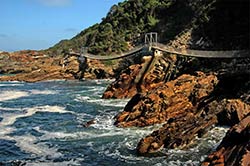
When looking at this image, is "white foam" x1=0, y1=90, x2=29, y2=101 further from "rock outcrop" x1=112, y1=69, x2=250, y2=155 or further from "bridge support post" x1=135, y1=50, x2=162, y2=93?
"rock outcrop" x1=112, y1=69, x2=250, y2=155

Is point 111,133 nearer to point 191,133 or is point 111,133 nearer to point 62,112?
point 191,133

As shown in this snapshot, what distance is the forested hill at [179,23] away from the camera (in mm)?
51719

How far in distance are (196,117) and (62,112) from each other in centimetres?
1500

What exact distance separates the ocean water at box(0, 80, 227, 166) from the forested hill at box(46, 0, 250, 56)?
1902 centimetres

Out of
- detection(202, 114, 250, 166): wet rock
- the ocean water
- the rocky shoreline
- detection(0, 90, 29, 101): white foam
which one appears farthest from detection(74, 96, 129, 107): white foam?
detection(202, 114, 250, 166): wet rock

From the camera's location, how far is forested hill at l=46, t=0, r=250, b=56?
51.7 m

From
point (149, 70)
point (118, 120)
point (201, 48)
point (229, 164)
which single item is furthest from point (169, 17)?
point (229, 164)

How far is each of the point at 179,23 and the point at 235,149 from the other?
63694 mm

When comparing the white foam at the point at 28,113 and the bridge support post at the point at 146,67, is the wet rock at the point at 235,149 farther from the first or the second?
the bridge support post at the point at 146,67

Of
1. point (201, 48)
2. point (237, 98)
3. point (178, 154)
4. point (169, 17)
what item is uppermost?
point (169, 17)

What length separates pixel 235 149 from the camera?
55.1ft

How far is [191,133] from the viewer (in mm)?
23359

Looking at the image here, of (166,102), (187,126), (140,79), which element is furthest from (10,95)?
(187,126)

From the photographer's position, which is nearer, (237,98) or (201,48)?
(237,98)
